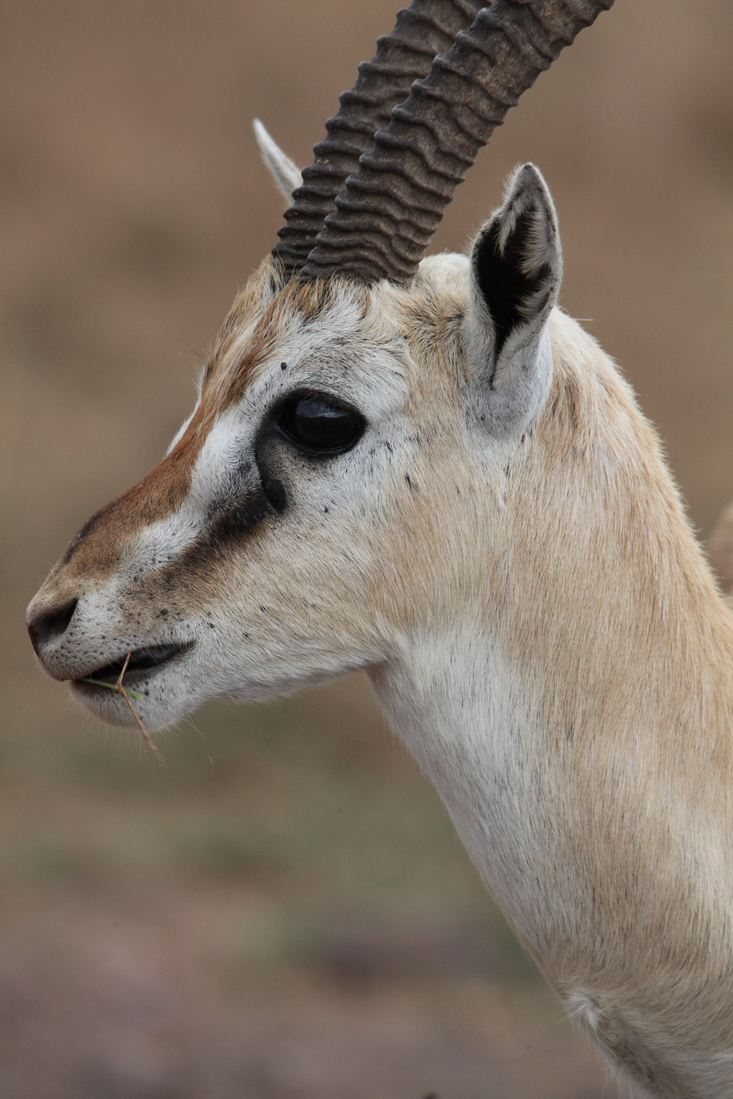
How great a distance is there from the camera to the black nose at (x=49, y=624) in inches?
111

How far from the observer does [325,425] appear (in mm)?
2730

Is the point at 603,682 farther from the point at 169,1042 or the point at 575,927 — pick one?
the point at 169,1042

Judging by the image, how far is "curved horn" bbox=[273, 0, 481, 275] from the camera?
301cm

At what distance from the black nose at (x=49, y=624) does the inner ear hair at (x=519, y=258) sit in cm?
126

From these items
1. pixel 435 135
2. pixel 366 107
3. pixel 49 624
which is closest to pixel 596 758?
pixel 49 624

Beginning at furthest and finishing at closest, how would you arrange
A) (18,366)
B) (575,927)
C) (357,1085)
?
(18,366)
(357,1085)
(575,927)

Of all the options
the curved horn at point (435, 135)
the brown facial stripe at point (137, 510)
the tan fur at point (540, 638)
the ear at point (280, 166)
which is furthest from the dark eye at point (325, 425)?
the ear at point (280, 166)

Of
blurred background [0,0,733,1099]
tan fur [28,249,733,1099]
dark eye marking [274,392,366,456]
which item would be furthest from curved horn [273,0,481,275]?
blurred background [0,0,733,1099]

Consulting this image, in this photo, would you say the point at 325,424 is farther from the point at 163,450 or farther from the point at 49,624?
the point at 163,450

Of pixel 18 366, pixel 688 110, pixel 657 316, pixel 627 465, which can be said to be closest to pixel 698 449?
pixel 657 316

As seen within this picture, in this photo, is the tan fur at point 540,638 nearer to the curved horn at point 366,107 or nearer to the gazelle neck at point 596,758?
the gazelle neck at point 596,758

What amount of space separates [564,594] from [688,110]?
410 inches

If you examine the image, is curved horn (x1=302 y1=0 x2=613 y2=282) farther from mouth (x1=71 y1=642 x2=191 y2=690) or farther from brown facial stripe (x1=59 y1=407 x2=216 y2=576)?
mouth (x1=71 y1=642 x2=191 y2=690)

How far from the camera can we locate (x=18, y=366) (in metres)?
10.7
